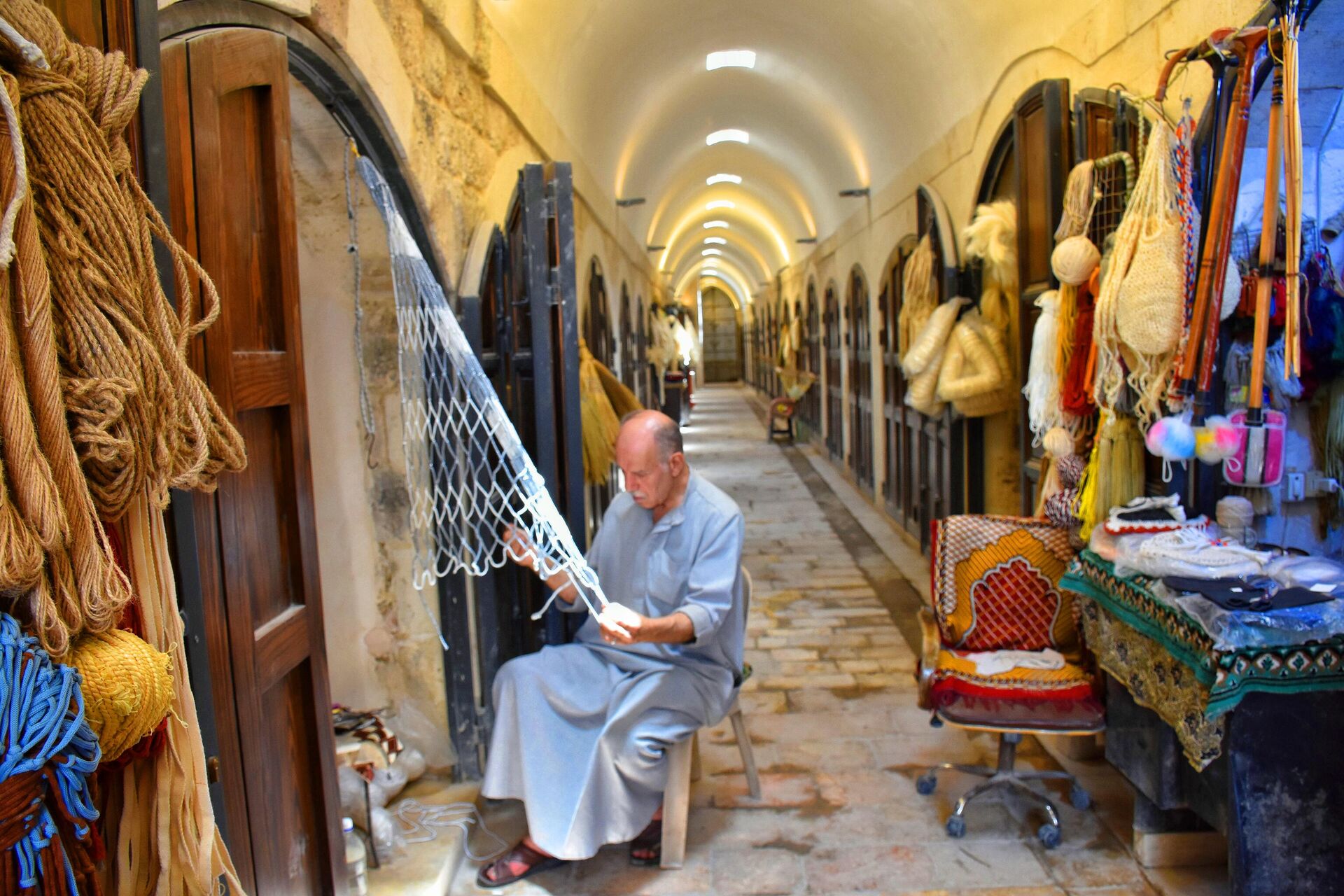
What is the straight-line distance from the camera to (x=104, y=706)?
1.02 meters

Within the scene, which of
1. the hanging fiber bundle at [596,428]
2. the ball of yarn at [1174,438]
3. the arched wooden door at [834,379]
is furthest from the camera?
the arched wooden door at [834,379]

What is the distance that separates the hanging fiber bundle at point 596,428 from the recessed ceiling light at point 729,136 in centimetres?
752

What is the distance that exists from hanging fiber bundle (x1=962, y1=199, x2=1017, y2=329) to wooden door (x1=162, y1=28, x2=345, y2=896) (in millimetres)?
3329

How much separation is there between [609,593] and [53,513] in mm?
2215

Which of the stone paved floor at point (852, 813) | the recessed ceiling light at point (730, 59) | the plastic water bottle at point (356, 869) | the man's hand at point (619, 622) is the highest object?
the recessed ceiling light at point (730, 59)

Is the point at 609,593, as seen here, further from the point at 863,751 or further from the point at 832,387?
the point at 832,387

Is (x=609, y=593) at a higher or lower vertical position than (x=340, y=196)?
lower

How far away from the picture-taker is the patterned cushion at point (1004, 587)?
3375 mm

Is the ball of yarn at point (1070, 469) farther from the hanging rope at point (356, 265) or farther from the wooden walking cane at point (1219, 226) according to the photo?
the hanging rope at point (356, 265)

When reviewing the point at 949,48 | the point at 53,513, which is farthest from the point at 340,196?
the point at 949,48

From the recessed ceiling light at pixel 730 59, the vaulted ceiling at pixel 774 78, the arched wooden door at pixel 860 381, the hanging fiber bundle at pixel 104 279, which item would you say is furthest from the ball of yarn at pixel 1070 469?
the recessed ceiling light at pixel 730 59

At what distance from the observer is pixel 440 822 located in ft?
10.1

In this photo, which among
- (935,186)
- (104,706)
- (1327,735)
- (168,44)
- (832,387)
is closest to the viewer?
(104,706)

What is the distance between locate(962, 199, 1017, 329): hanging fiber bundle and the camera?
14.5 feet
